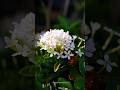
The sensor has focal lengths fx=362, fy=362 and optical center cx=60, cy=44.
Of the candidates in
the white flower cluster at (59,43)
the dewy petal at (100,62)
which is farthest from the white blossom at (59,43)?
the dewy petal at (100,62)

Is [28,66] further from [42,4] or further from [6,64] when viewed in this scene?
[42,4]

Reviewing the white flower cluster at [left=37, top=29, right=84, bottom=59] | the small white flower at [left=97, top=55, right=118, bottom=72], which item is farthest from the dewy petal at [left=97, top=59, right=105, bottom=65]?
the white flower cluster at [left=37, top=29, right=84, bottom=59]

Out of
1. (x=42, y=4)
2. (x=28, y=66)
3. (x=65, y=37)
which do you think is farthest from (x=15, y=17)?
(x=65, y=37)

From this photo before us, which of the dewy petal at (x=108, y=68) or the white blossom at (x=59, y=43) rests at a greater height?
the white blossom at (x=59, y=43)

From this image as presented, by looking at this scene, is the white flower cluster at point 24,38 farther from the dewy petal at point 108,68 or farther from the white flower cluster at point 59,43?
the dewy petal at point 108,68

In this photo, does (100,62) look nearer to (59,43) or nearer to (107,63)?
(107,63)

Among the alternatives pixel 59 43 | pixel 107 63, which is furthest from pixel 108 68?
pixel 59 43

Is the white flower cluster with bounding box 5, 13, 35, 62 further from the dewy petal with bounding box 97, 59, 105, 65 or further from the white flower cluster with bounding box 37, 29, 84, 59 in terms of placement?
the dewy petal with bounding box 97, 59, 105, 65
